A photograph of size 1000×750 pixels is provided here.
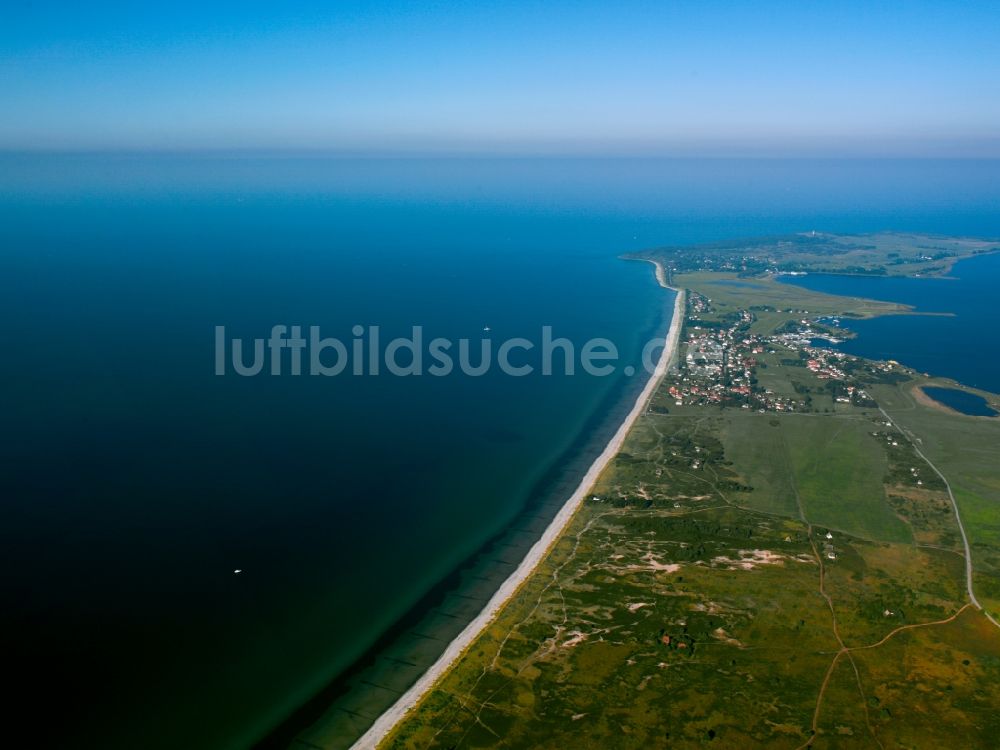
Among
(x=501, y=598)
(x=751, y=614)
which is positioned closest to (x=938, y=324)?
(x=751, y=614)

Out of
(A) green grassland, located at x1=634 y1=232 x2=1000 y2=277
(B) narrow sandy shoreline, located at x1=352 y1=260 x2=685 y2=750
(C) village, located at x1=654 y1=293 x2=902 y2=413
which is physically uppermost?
(A) green grassland, located at x1=634 y1=232 x2=1000 y2=277

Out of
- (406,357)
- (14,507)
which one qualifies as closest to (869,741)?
(14,507)

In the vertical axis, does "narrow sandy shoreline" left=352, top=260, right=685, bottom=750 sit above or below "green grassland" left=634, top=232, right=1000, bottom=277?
below

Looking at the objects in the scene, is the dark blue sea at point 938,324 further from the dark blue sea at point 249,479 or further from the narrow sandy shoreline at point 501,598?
the narrow sandy shoreline at point 501,598

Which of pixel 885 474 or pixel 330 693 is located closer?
pixel 330 693

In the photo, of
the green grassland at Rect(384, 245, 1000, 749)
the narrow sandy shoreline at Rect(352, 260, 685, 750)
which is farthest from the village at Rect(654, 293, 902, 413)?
the green grassland at Rect(384, 245, 1000, 749)

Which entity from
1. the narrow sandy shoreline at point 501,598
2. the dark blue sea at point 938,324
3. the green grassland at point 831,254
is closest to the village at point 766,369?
the dark blue sea at point 938,324

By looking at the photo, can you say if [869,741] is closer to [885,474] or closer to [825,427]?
[885,474]

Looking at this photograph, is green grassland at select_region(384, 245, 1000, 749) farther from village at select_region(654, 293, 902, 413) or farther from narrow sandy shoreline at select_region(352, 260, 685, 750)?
village at select_region(654, 293, 902, 413)
